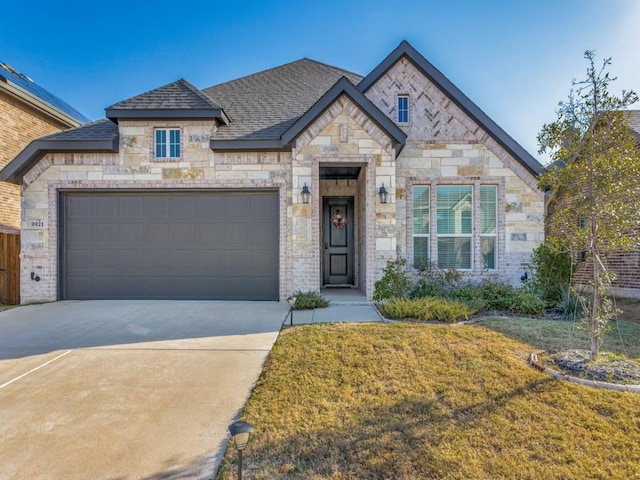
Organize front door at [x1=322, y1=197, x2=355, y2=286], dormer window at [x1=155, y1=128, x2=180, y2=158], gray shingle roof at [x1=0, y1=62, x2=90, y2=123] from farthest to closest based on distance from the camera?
gray shingle roof at [x1=0, y1=62, x2=90, y2=123]
front door at [x1=322, y1=197, x2=355, y2=286]
dormer window at [x1=155, y1=128, x2=180, y2=158]

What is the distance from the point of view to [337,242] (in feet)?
34.1

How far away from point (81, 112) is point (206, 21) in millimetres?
8955

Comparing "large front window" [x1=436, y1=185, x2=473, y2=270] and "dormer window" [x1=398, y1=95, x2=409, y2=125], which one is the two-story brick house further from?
"large front window" [x1=436, y1=185, x2=473, y2=270]

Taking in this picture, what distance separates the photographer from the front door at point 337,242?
33.8 ft

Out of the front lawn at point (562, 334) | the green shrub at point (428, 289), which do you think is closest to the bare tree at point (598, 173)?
the front lawn at point (562, 334)

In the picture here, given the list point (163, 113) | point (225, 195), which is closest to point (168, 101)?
point (163, 113)

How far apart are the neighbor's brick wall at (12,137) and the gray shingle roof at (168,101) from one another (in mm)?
4714

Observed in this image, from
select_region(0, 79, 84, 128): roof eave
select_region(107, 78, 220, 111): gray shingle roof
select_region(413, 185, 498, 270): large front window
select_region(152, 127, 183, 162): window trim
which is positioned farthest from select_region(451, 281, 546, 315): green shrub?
select_region(0, 79, 84, 128): roof eave

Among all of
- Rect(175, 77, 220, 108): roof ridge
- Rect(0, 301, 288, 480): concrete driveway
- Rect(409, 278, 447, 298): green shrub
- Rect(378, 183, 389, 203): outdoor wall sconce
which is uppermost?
Rect(175, 77, 220, 108): roof ridge

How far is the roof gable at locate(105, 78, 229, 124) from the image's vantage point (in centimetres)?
780

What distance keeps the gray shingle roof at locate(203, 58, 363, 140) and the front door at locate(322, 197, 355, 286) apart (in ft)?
9.08

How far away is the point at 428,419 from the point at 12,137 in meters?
12.9

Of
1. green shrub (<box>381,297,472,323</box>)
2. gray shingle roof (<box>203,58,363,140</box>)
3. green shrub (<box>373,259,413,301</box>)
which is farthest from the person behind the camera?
gray shingle roof (<box>203,58,363,140</box>)

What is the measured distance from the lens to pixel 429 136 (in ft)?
27.6
